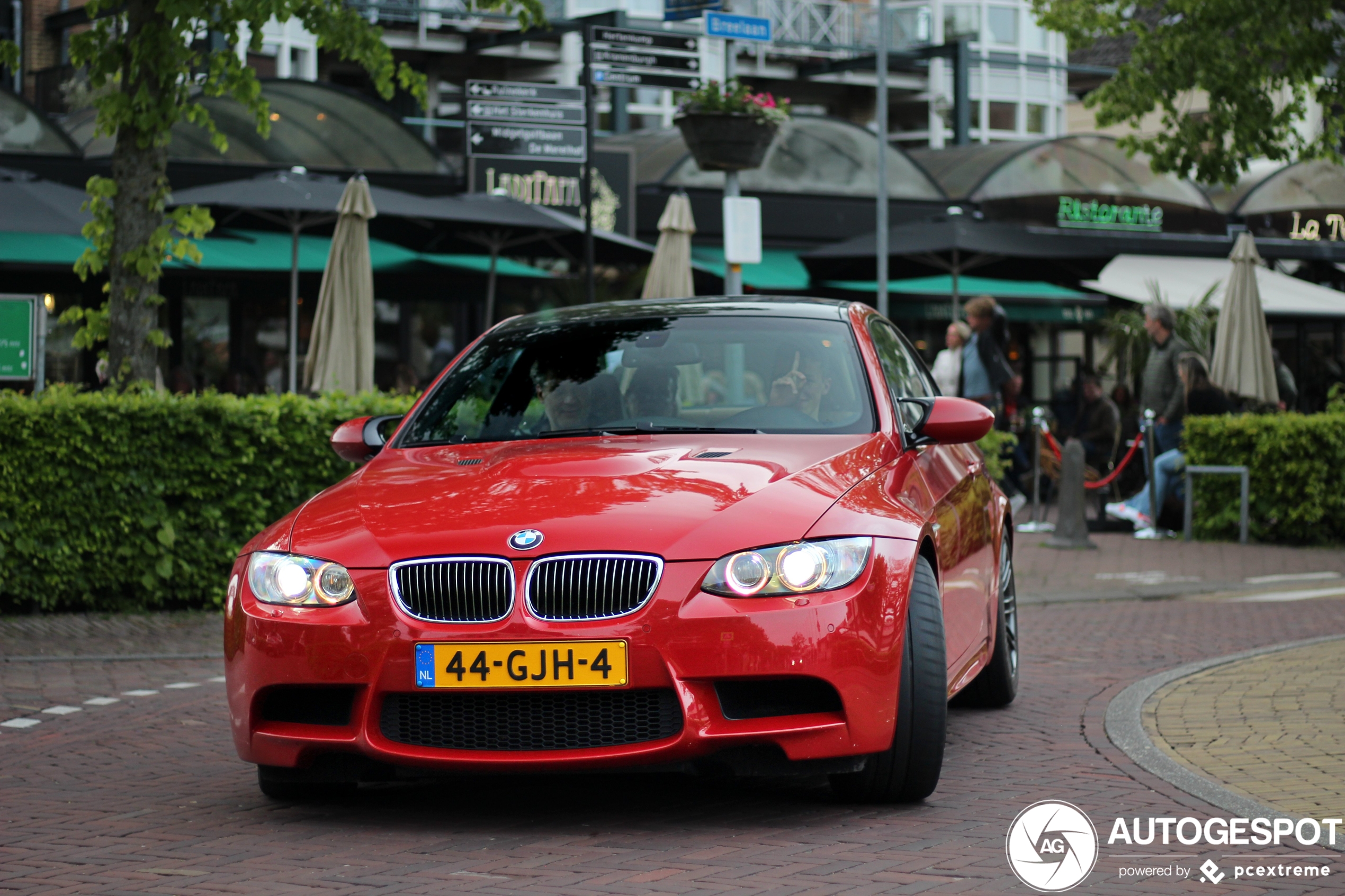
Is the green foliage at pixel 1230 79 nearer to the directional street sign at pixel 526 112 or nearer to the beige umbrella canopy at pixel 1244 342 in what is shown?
the beige umbrella canopy at pixel 1244 342

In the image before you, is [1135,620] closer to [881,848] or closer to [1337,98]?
[881,848]

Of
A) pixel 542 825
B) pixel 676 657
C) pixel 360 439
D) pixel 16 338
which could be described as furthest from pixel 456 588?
pixel 16 338

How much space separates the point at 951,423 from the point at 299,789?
233 centimetres

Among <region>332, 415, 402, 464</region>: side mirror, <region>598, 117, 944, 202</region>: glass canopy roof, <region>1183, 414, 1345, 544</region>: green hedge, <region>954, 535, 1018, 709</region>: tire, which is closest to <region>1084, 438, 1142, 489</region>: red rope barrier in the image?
<region>1183, 414, 1345, 544</region>: green hedge

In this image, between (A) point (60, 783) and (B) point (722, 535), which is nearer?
(B) point (722, 535)

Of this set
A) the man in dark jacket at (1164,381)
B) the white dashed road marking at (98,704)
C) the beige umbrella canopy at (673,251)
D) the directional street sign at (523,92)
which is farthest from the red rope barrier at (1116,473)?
the white dashed road marking at (98,704)

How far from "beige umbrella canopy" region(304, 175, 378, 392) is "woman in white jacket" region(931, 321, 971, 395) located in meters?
5.12

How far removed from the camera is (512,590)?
4.75 m

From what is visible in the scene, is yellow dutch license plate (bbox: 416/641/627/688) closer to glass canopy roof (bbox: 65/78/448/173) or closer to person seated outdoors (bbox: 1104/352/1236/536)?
person seated outdoors (bbox: 1104/352/1236/536)

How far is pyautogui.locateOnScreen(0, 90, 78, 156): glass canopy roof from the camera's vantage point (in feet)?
68.5

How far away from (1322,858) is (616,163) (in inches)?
802

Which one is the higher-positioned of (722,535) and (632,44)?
(632,44)

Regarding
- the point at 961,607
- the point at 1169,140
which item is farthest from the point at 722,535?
the point at 1169,140

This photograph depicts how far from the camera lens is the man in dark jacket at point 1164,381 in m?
16.1
